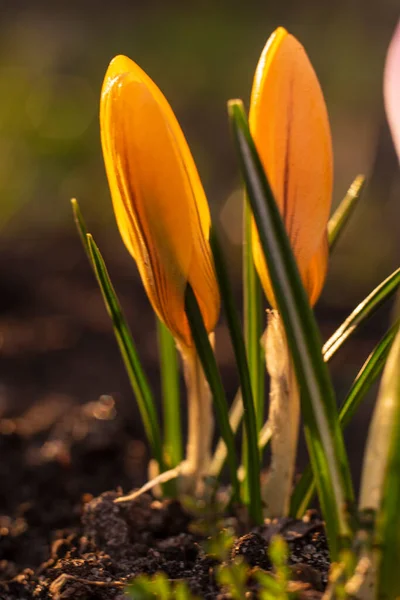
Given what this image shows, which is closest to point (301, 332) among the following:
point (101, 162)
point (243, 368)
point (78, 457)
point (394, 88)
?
point (243, 368)

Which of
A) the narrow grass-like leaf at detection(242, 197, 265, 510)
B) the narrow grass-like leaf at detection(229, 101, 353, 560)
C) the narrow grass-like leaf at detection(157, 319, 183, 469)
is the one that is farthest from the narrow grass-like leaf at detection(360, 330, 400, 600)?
the narrow grass-like leaf at detection(157, 319, 183, 469)

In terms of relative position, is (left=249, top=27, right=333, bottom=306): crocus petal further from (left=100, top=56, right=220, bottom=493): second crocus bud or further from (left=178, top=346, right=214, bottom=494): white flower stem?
(left=178, top=346, right=214, bottom=494): white flower stem

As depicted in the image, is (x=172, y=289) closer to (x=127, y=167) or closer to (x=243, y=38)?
(x=127, y=167)

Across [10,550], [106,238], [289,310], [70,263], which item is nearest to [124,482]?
[10,550]

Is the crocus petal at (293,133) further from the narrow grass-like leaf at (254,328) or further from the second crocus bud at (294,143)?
the narrow grass-like leaf at (254,328)

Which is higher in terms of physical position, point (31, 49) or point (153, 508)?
point (31, 49)

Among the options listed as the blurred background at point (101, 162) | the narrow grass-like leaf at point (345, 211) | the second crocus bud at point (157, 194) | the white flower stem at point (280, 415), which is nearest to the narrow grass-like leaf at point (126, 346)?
the second crocus bud at point (157, 194)
